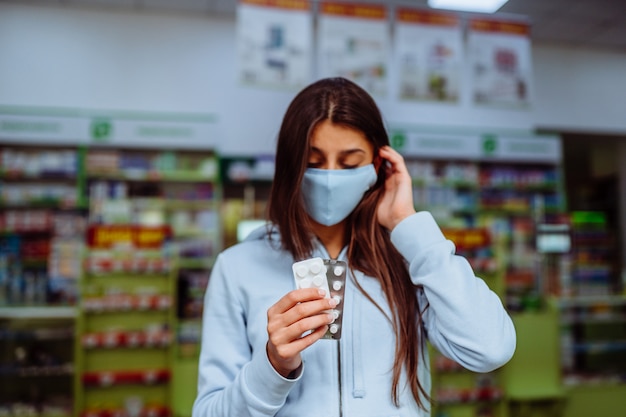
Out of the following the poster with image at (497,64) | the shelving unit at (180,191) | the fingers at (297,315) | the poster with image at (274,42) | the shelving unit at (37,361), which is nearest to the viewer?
the fingers at (297,315)

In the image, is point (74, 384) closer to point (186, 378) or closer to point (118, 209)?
point (186, 378)

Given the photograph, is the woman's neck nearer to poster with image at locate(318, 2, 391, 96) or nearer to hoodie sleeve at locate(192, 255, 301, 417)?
hoodie sleeve at locate(192, 255, 301, 417)

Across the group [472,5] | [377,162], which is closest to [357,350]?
[377,162]

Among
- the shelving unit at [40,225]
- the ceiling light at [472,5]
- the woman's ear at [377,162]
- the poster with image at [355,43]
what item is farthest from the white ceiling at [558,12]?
the woman's ear at [377,162]

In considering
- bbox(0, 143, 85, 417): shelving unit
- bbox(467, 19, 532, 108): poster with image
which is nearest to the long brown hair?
bbox(467, 19, 532, 108): poster with image

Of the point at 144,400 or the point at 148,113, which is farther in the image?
the point at 148,113

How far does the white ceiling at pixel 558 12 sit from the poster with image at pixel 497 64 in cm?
13

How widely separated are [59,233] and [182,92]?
2.01m

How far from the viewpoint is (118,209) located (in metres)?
4.23

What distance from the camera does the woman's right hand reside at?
856 mm

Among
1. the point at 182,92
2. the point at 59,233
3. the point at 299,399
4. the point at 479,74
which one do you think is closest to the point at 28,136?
the point at 59,233

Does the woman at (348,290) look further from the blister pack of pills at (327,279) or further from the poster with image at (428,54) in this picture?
the poster with image at (428,54)

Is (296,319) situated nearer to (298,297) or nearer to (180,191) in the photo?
(298,297)

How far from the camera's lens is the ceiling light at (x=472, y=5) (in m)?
3.74
